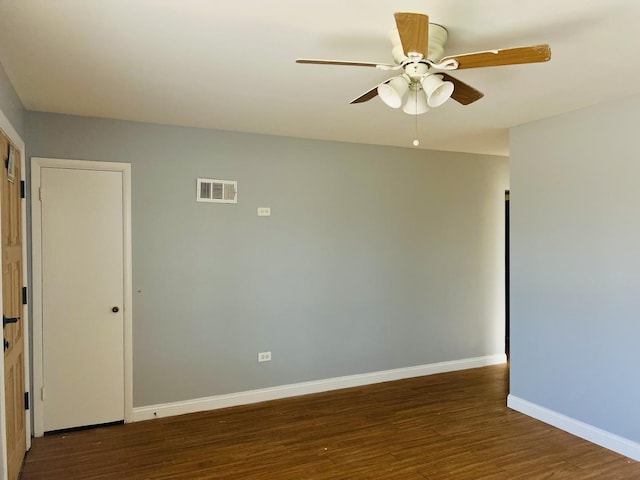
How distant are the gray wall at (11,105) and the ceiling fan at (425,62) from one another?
1.80 metres

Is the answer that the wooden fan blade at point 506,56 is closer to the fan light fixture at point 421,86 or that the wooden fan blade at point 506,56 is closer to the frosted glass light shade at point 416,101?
the fan light fixture at point 421,86

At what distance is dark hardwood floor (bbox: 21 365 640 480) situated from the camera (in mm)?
2932

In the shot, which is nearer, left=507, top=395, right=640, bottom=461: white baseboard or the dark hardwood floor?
the dark hardwood floor

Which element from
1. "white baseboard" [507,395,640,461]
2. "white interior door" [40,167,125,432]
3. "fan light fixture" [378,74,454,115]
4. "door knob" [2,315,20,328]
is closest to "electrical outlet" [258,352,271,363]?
"white interior door" [40,167,125,432]

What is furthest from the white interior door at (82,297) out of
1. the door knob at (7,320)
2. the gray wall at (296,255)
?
the door knob at (7,320)

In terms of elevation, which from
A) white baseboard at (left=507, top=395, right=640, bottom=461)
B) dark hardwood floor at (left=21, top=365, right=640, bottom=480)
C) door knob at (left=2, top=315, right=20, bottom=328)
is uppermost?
door knob at (left=2, top=315, right=20, bottom=328)

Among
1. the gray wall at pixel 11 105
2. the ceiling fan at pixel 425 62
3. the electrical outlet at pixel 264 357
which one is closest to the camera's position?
the ceiling fan at pixel 425 62

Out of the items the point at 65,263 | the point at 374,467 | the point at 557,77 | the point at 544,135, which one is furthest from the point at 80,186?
the point at 544,135

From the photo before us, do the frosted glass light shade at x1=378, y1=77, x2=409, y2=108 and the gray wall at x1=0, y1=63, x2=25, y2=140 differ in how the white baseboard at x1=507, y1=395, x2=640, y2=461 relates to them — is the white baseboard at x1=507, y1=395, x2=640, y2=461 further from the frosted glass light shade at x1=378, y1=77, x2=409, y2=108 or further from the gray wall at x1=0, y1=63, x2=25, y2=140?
the gray wall at x1=0, y1=63, x2=25, y2=140

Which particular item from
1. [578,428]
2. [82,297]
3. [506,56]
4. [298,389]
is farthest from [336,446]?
[506,56]

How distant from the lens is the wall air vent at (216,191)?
13.0 feet

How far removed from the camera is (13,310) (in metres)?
2.83

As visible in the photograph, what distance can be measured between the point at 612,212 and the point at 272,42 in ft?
8.81

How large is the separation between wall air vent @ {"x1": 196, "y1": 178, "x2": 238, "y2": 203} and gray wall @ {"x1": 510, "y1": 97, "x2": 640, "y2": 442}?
2.54 m
